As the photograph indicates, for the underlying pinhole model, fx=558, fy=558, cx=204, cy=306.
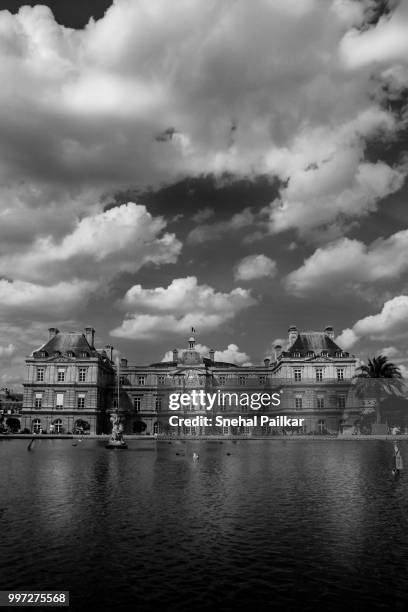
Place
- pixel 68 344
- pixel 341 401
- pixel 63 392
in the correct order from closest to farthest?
pixel 341 401, pixel 63 392, pixel 68 344

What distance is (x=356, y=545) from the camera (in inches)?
692

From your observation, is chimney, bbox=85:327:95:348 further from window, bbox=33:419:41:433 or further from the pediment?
window, bbox=33:419:41:433

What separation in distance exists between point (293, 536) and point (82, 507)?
31.1 ft

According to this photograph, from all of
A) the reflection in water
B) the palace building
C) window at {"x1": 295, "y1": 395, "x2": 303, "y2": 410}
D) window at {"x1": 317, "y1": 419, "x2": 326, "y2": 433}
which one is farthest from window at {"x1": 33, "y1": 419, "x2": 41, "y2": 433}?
the reflection in water

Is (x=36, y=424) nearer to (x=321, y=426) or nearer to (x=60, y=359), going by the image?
(x=60, y=359)

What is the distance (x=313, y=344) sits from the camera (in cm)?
10562

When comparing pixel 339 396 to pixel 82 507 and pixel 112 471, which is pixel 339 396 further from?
pixel 82 507

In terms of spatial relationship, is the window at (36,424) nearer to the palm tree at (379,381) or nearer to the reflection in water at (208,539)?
the palm tree at (379,381)

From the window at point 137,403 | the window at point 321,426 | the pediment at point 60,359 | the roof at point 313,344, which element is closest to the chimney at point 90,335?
the pediment at point 60,359

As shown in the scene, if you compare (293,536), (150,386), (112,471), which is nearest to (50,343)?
(150,386)

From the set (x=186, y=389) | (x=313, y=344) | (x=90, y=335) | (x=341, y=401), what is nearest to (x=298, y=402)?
(x=341, y=401)

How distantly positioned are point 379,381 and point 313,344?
18.7m

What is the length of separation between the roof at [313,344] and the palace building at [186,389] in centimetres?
19

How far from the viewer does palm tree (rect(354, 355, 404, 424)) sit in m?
88.4
